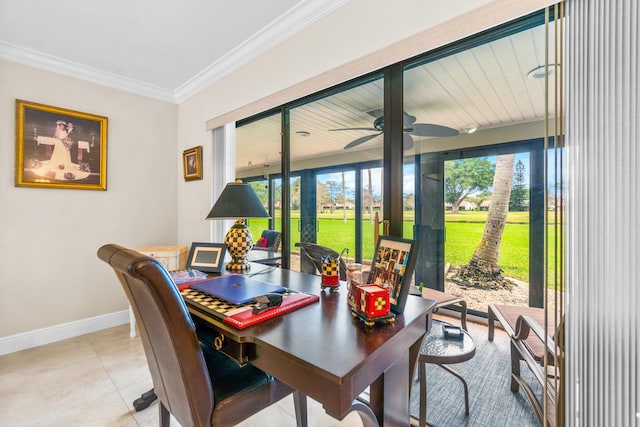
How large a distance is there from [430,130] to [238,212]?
1.24 metres

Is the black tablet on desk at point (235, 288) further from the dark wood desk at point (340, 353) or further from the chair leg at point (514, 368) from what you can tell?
the chair leg at point (514, 368)

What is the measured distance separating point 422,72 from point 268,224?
1.78 metres

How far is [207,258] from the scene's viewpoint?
6.13ft

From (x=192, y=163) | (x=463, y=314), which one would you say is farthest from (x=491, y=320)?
(x=192, y=163)

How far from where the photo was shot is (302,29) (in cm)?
204

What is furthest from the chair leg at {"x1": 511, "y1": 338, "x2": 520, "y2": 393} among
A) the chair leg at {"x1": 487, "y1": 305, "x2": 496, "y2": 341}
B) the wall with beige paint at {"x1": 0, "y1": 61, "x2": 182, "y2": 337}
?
the wall with beige paint at {"x1": 0, "y1": 61, "x2": 182, "y2": 337}

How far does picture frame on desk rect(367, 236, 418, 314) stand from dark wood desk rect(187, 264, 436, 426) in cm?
8

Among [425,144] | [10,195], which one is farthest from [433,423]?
[10,195]

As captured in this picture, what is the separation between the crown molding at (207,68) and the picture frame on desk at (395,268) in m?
1.58

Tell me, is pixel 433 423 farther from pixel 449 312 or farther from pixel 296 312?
pixel 296 312

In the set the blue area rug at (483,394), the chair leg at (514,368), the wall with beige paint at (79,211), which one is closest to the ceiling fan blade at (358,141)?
the blue area rug at (483,394)

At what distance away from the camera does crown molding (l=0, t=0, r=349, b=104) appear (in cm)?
196

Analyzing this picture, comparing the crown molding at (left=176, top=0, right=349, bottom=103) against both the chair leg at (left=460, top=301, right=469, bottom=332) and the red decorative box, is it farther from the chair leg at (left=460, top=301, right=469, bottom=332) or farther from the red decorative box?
the chair leg at (left=460, top=301, right=469, bottom=332)

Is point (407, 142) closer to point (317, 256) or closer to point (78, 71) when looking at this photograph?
point (317, 256)
